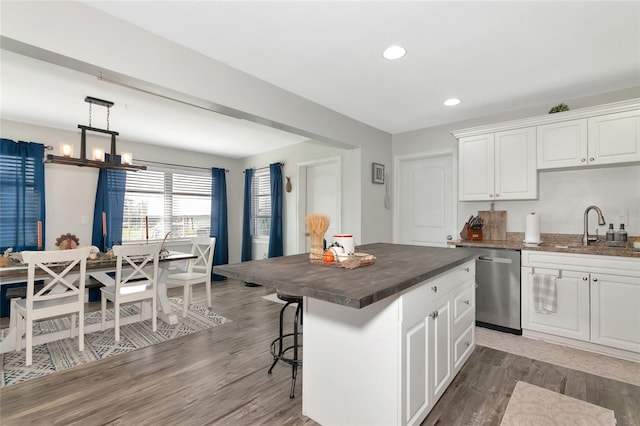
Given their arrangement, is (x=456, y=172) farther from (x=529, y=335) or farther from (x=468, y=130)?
(x=529, y=335)

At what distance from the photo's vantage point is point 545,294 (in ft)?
9.55

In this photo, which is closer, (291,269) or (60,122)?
(291,269)

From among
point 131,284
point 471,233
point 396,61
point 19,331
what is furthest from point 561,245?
point 19,331

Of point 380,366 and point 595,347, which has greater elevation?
point 380,366

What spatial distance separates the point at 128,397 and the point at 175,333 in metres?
1.18

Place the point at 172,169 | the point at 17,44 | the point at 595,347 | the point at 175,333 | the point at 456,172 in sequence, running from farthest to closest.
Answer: the point at 172,169
the point at 456,172
the point at 175,333
the point at 595,347
the point at 17,44

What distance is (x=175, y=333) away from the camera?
3256 mm

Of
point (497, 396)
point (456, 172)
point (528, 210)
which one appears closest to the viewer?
point (497, 396)

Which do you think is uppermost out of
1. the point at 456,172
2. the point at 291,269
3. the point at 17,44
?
the point at 17,44

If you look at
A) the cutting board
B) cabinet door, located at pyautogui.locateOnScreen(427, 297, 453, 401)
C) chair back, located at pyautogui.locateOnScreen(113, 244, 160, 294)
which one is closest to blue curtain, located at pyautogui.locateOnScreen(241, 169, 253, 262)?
chair back, located at pyautogui.locateOnScreen(113, 244, 160, 294)

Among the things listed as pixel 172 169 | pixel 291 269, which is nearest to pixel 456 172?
pixel 291 269

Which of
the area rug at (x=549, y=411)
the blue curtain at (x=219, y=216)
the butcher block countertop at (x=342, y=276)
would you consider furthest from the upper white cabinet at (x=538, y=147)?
the blue curtain at (x=219, y=216)

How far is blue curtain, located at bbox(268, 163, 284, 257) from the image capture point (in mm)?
5379

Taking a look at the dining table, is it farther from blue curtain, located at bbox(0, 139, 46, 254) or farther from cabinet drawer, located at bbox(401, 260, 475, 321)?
cabinet drawer, located at bbox(401, 260, 475, 321)
